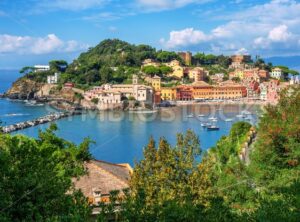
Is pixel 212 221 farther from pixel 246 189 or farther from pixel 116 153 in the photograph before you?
pixel 116 153

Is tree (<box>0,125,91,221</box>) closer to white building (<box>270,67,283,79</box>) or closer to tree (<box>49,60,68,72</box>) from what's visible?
tree (<box>49,60,68,72</box>)

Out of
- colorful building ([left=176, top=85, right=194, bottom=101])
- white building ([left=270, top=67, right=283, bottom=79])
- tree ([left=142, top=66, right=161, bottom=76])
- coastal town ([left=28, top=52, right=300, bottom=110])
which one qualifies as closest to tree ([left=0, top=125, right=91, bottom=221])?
coastal town ([left=28, top=52, right=300, bottom=110])

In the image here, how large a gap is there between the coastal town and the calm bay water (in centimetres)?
271

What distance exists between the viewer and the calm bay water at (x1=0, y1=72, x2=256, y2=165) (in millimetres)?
18562

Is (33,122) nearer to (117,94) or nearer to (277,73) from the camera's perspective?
(117,94)

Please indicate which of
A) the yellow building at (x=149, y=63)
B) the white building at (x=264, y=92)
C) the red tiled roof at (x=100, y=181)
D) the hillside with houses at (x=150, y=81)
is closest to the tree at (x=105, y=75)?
the hillside with houses at (x=150, y=81)

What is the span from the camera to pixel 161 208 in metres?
2.25

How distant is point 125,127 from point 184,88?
53.4 feet

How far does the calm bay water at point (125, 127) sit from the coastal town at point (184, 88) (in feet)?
8.88

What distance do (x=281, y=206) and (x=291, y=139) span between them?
6.73 feet

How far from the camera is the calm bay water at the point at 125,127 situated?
18562 millimetres

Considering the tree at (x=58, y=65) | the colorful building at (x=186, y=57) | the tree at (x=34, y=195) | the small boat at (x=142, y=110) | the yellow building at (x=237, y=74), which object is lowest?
the small boat at (x=142, y=110)

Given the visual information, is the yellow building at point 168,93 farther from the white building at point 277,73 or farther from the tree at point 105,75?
the white building at point 277,73

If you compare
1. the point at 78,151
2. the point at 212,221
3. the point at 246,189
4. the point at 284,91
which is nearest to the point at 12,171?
the point at 212,221
